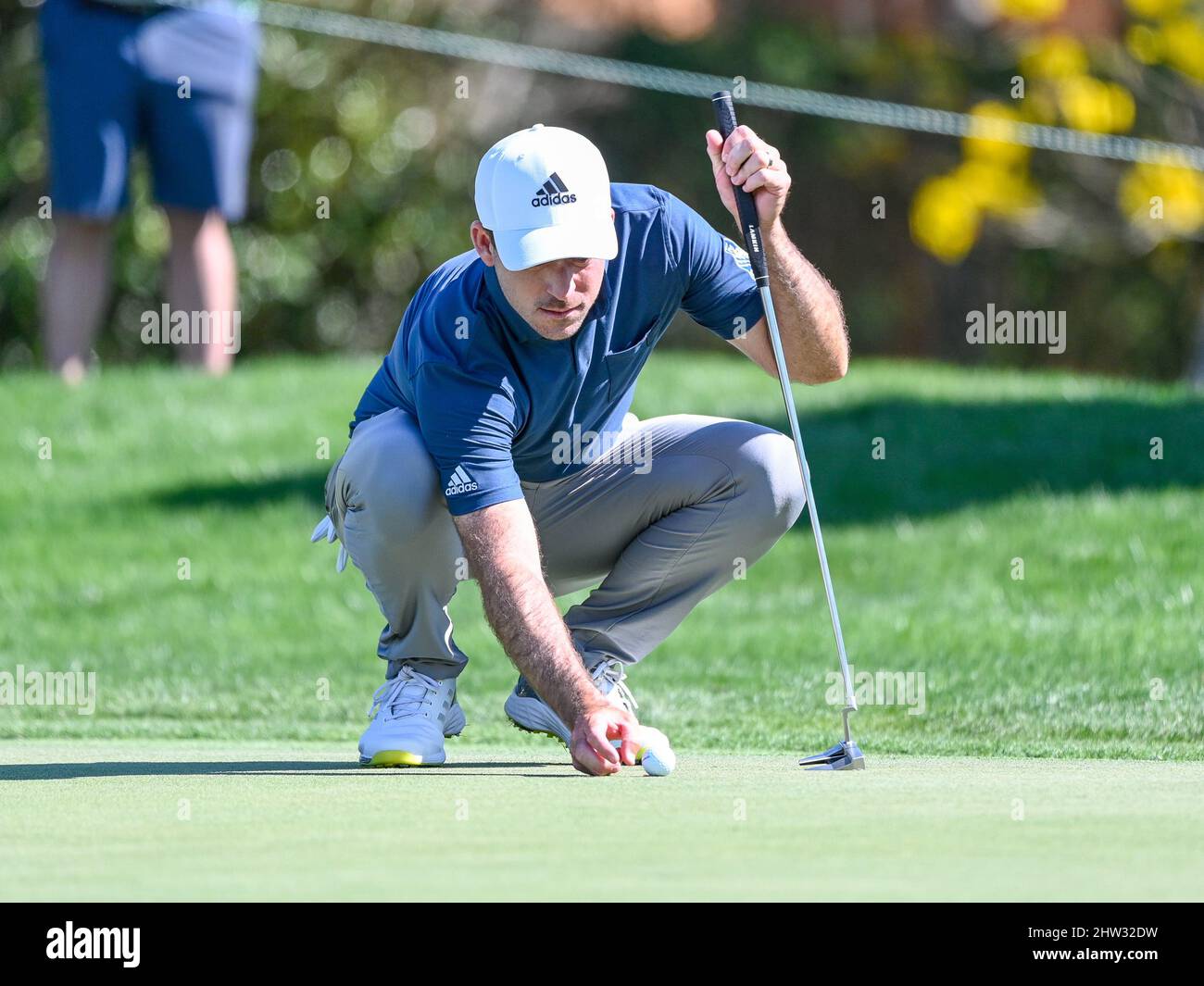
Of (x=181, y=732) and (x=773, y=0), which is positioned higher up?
(x=773, y=0)

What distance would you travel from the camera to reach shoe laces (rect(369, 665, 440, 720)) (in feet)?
14.3

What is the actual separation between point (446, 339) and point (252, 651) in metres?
3.07

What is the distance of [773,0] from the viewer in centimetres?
1546

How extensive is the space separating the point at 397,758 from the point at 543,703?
39cm

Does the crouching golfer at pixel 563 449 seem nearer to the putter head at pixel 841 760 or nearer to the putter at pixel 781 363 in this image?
the putter at pixel 781 363

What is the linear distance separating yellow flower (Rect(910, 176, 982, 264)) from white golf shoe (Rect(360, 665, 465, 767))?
29.7 feet

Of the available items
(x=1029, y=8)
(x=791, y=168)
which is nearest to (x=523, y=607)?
(x=1029, y=8)

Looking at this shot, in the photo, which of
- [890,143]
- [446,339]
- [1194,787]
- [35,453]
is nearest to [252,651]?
[35,453]

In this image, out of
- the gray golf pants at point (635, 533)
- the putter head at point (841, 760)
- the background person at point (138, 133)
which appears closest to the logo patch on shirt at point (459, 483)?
the gray golf pants at point (635, 533)

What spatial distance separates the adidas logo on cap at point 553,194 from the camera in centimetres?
377

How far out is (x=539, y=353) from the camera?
4016mm

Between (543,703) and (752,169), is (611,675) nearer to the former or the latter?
(543,703)
